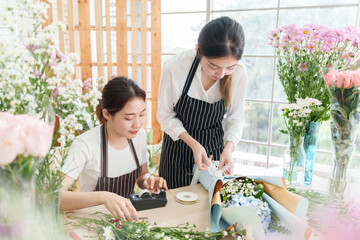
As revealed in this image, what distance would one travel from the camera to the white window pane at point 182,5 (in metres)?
3.82

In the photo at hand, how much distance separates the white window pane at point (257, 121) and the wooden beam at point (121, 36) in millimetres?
1729

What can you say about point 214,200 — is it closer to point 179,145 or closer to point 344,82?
point 344,82

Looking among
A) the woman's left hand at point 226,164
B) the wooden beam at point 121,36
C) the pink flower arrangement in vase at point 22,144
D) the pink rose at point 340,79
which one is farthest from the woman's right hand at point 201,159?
the wooden beam at point 121,36

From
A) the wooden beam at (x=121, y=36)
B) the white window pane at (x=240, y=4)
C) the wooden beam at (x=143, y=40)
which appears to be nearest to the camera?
the white window pane at (x=240, y=4)

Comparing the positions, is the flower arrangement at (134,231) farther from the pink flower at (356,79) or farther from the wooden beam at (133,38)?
the wooden beam at (133,38)

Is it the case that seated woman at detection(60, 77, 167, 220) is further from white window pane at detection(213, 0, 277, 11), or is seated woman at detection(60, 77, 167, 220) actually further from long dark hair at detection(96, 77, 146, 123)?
white window pane at detection(213, 0, 277, 11)

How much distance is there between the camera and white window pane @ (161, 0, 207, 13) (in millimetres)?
3820

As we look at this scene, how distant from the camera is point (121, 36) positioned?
153 inches

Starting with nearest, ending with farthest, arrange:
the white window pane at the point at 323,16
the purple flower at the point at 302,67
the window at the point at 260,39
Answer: the purple flower at the point at 302,67, the white window pane at the point at 323,16, the window at the point at 260,39

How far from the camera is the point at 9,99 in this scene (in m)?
0.53

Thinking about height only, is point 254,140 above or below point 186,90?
below

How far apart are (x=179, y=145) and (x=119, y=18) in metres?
2.57

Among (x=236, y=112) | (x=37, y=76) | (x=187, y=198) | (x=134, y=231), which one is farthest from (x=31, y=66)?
(x=236, y=112)

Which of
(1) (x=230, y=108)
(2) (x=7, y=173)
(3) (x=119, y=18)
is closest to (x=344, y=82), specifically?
(1) (x=230, y=108)
